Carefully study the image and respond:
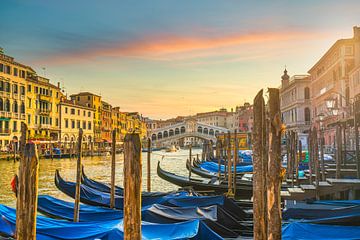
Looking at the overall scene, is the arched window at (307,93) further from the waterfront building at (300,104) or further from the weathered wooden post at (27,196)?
the weathered wooden post at (27,196)

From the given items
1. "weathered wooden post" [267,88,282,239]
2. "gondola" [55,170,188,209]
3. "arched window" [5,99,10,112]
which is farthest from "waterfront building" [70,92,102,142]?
"weathered wooden post" [267,88,282,239]

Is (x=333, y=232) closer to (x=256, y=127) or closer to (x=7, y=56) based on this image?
(x=256, y=127)

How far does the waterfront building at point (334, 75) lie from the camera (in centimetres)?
1719

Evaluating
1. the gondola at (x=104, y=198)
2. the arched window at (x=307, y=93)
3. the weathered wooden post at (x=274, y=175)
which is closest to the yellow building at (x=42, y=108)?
the arched window at (x=307, y=93)

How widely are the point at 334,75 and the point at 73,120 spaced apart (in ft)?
64.9

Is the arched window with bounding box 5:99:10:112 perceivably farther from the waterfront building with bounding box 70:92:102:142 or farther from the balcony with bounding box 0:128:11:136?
the waterfront building with bounding box 70:92:102:142

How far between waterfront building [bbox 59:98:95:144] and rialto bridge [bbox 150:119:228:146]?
1496 cm

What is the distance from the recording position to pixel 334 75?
2053 centimetres

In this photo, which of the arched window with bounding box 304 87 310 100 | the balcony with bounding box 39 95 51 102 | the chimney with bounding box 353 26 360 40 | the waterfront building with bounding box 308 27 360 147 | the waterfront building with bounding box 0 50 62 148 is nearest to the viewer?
the chimney with bounding box 353 26 360 40

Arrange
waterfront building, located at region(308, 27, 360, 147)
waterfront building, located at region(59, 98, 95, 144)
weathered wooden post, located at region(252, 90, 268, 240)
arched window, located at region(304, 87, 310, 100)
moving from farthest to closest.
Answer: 1. waterfront building, located at region(59, 98, 95, 144)
2. arched window, located at region(304, 87, 310, 100)
3. waterfront building, located at region(308, 27, 360, 147)
4. weathered wooden post, located at region(252, 90, 268, 240)

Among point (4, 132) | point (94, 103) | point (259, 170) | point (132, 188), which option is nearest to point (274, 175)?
point (259, 170)

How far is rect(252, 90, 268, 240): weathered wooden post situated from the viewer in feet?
8.39

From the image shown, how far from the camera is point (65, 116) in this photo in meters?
29.1

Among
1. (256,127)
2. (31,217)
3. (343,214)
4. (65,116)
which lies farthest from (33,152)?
(65,116)
